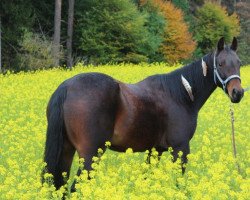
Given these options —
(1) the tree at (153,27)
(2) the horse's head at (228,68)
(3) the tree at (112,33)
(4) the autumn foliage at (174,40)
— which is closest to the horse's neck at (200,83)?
(2) the horse's head at (228,68)

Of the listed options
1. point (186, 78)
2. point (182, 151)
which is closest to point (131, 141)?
point (182, 151)

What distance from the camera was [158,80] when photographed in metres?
8.09

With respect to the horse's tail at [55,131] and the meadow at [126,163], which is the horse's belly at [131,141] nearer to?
the meadow at [126,163]

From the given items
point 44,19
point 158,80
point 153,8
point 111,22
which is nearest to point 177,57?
point 153,8

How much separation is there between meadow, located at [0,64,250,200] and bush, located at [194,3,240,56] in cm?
2795

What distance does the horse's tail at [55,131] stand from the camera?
6895 millimetres

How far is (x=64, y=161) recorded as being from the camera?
716 cm

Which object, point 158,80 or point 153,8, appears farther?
point 153,8

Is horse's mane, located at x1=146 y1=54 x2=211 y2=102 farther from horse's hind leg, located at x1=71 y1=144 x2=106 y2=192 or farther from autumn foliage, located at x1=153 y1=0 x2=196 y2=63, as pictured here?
autumn foliage, located at x1=153 y1=0 x2=196 y2=63

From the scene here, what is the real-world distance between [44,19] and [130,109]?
99.5 feet

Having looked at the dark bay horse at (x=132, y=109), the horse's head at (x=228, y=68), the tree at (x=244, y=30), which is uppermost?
the horse's head at (x=228, y=68)

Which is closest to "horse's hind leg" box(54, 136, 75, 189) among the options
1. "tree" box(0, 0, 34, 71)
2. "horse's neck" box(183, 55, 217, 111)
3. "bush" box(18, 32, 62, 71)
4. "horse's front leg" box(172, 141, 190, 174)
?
"horse's front leg" box(172, 141, 190, 174)

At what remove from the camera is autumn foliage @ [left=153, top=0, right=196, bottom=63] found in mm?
40281

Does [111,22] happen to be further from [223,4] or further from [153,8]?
[223,4]
